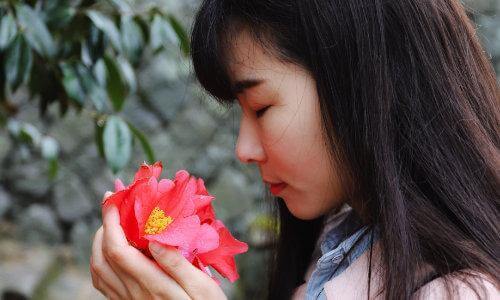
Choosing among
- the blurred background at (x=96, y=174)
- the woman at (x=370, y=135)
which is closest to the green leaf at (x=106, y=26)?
the woman at (x=370, y=135)

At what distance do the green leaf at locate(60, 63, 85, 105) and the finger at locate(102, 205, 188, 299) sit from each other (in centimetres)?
48

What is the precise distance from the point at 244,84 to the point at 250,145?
10 centimetres

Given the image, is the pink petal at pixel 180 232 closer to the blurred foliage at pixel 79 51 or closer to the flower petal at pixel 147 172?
the flower petal at pixel 147 172

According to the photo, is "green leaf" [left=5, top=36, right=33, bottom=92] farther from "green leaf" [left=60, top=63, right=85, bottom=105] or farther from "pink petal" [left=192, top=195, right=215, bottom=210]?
"pink petal" [left=192, top=195, right=215, bottom=210]

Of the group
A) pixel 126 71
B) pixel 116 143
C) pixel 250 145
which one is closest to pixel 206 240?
pixel 250 145

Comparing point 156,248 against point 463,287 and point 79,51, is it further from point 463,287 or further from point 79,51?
point 79,51

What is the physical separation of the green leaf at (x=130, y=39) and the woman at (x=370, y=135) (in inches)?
16.4

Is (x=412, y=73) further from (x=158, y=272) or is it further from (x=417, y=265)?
(x=158, y=272)

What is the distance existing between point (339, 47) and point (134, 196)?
1.24 ft

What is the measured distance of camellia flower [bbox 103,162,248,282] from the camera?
1068 millimetres

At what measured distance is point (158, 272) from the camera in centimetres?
109

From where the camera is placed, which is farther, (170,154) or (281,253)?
(170,154)

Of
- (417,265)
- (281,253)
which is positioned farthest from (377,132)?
(281,253)

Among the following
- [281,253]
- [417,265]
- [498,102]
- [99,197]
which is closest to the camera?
[417,265]
